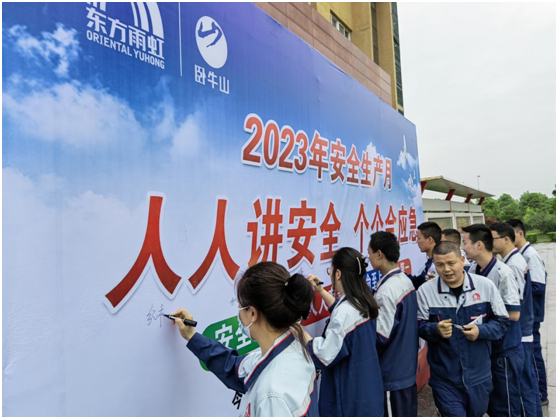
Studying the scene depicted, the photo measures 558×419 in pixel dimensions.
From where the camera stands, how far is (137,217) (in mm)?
1237

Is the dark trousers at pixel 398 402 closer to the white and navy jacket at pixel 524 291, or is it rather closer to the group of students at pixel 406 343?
the group of students at pixel 406 343

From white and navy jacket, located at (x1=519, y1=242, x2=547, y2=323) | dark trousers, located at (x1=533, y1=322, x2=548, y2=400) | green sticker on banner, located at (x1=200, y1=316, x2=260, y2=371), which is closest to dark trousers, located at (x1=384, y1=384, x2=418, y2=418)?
green sticker on banner, located at (x1=200, y1=316, x2=260, y2=371)

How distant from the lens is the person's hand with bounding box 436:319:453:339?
181 cm

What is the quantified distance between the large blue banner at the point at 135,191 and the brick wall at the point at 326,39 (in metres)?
0.40

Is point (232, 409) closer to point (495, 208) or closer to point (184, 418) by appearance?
point (184, 418)

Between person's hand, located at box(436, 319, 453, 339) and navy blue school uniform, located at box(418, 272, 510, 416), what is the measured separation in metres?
0.06

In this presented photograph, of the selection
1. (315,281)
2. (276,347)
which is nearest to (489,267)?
(315,281)

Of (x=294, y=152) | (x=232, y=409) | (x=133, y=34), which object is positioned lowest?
(x=232, y=409)

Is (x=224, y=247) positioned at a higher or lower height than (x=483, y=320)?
higher

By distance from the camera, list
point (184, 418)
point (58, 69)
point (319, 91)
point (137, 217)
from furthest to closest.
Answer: point (319, 91), point (184, 418), point (137, 217), point (58, 69)

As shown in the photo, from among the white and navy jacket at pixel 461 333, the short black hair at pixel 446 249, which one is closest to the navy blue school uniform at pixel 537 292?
the white and navy jacket at pixel 461 333

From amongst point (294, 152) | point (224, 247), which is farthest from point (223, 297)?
point (294, 152)

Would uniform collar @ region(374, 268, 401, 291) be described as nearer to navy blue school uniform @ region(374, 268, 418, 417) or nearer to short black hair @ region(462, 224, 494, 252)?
navy blue school uniform @ region(374, 268, 418, 417)

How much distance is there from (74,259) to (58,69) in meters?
0.57
